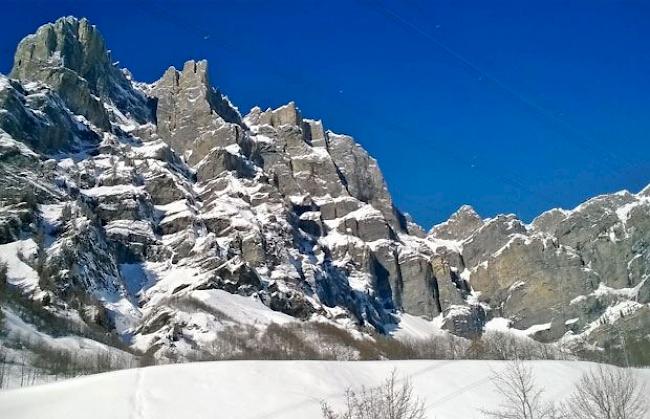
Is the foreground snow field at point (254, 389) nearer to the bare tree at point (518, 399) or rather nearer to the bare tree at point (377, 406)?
the bare tree at point (518, 399)

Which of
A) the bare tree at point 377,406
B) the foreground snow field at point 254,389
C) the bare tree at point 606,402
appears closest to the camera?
the bare tree at point 377,406

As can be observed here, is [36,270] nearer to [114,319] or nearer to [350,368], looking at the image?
[114,319]

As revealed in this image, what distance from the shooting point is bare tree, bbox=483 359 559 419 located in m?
34.2

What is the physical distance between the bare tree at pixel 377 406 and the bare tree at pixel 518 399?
395 cm

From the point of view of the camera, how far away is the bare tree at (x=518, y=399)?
34.2 meters

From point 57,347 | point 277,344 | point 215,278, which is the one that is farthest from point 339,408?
point 215,278

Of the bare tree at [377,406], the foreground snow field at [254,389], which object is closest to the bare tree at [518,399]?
the foreground snow field at [254,389]

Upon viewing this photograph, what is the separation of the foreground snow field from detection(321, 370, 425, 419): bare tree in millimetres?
953

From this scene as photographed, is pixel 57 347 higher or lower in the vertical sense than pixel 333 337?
lower

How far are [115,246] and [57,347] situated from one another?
79713mm

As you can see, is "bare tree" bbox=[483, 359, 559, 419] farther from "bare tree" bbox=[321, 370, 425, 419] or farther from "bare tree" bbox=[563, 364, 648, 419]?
"bare tree" bbox=[321, 370, 425, 419]

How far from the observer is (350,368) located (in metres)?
40.5

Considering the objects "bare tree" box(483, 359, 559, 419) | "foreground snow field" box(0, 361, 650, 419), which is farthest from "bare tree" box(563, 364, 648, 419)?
"foreground snow field" box(0, 361, 650, 419)

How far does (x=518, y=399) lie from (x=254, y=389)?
13735 millimetres
